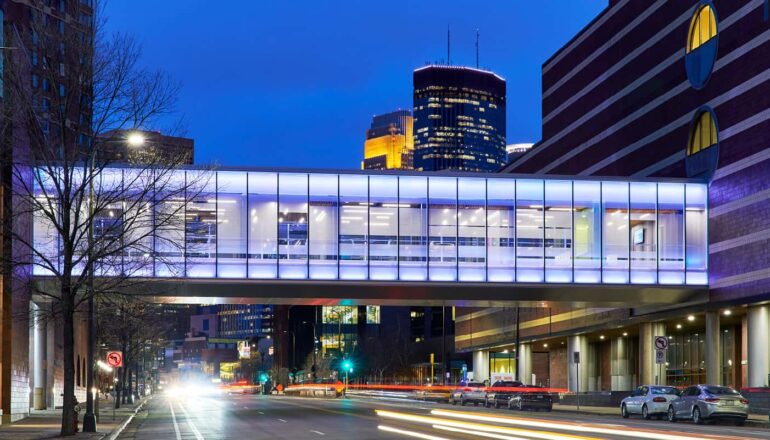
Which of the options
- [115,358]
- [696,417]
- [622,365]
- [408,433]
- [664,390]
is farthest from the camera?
[622,365]

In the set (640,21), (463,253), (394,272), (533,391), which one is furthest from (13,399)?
(640,21)

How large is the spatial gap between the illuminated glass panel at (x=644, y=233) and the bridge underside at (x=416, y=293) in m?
1.03

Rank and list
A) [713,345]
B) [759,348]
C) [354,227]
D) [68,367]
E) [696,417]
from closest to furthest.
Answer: [68,367]
[696,417]
[759,348]
[354,227]
[713,345]

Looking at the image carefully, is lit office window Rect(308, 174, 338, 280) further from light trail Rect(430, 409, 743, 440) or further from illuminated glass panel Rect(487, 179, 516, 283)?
light trail Rect(430, 409, 743, 440)

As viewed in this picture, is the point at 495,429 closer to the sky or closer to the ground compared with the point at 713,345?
closer to the ground

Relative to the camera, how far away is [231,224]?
53750 mm

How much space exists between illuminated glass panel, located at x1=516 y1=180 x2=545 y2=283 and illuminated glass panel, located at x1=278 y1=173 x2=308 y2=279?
11.4m

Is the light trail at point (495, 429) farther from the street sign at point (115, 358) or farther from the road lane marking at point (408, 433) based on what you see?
the street sign at point (115, 358)

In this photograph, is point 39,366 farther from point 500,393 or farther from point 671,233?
point 671,233

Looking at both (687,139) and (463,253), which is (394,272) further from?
(687,139)

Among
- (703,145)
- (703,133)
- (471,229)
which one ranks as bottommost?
(471,229)

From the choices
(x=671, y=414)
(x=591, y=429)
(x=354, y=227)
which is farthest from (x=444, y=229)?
(x=591, y=429)

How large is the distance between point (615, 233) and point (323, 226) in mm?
15857

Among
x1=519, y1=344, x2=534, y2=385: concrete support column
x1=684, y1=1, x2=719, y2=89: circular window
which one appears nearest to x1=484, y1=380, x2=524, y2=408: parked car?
x1=684, y1=1, x2=719, y2=89: circular window
